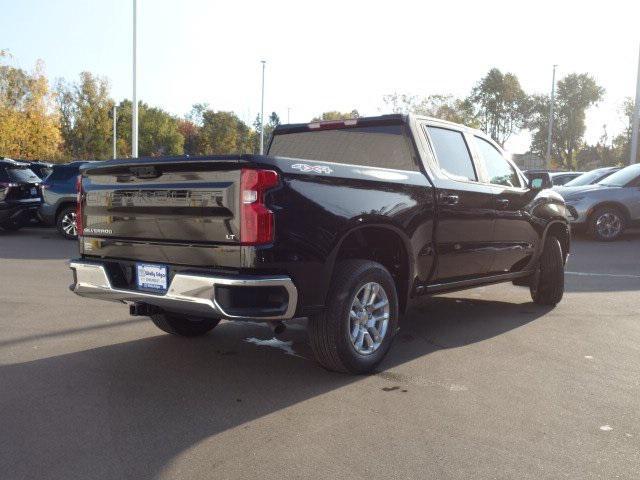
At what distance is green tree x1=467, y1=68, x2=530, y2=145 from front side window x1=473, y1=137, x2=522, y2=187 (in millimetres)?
60933

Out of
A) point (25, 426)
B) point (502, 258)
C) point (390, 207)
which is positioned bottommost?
point (25, 426)

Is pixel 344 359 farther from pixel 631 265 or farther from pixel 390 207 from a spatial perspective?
pixel 631 265

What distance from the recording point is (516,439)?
3445 mm

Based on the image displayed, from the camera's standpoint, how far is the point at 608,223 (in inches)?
548

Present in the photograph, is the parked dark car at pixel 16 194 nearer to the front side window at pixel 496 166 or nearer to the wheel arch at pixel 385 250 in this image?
the front side window at pixel 496 166

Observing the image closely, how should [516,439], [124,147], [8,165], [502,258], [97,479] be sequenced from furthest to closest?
[124,147] → [8,165] → [502,258] → [516,439] → [97,479]

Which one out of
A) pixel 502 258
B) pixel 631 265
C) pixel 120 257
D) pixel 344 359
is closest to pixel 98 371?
pixel 120 257

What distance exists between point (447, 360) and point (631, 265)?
22.8 ft

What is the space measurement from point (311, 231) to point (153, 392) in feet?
4.72

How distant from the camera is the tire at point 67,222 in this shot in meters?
13.5

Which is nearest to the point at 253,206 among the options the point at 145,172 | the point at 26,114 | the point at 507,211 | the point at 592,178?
the point at 145,172

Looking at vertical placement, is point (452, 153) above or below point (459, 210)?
above

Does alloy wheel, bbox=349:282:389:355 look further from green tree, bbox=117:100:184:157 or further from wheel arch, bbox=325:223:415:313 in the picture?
green tree, bbox=117:100:184:157

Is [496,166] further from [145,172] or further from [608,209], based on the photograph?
[608,209]
